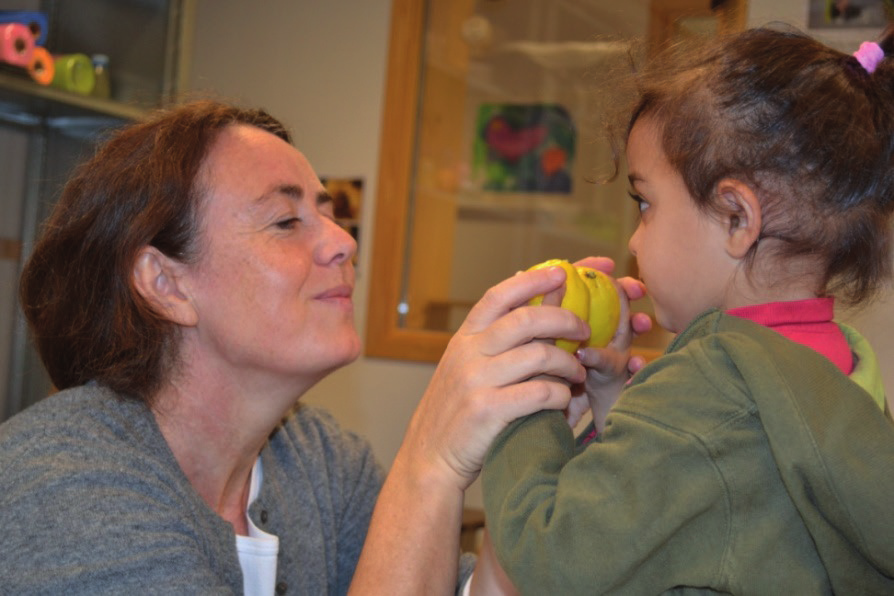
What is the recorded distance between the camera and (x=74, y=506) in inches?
40.3

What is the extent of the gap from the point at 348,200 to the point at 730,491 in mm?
2743

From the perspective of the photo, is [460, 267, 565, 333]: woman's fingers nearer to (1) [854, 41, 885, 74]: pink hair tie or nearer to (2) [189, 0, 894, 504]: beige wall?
(1) [854, 41, 885, 74]: pink hair tie

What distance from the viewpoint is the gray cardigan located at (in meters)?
1.00

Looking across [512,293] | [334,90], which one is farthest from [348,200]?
[512,293]

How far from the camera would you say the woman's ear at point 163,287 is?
4.27ft

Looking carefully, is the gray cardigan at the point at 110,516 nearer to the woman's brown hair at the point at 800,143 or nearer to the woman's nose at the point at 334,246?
the woman's nose at the point at 334,246

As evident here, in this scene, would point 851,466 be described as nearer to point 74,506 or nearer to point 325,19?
point 74,506

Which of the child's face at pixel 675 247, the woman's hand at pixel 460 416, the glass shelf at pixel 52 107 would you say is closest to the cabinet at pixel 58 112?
the glass shelf at pixel 52 107

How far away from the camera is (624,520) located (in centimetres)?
79

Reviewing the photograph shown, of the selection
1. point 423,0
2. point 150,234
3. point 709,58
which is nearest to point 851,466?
point 709,58

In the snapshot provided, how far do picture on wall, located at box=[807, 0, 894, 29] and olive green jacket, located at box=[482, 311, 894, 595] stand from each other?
1.56 m

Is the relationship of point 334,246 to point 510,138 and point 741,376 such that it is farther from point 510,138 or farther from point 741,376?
point 510,138

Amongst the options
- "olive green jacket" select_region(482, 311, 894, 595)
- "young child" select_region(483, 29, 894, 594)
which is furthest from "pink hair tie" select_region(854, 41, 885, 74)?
"olive green jacket" select_region(482, 311, 894, 595)

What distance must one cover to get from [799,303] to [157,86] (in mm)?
2086
